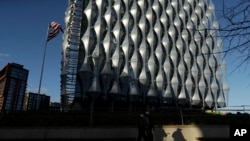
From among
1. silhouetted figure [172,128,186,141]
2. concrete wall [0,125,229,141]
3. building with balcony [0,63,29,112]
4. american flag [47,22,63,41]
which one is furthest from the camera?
building with balcony [0,63,29,112]

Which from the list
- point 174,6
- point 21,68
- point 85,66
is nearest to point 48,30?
point 85,66

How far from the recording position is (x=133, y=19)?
65.9 meters

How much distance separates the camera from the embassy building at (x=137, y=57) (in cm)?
5750

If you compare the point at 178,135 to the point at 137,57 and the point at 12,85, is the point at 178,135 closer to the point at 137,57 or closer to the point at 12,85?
the point at 137,57

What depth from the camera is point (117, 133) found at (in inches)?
790

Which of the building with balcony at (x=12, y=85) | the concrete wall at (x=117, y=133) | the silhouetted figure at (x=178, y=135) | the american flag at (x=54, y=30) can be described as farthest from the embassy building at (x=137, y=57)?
the building with balcony at (x=12, y=85)

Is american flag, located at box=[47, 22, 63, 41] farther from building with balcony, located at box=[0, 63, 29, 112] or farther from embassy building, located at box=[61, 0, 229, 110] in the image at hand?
building with balcony, located at box=[0, 63, 29, 112]

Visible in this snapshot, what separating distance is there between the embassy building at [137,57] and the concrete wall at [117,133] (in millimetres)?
31933

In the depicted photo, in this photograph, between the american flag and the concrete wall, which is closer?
the concrete wall

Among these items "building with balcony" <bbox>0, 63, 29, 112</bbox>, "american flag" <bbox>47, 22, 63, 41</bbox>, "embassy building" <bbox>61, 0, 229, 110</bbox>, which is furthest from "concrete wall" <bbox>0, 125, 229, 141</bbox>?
"building with balcony" <bbox>0, 63, 29, 112</bbox>

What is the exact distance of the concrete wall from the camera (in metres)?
19.0

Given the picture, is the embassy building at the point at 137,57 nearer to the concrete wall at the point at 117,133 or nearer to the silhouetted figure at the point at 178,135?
the concrete wall at the point at 117,133

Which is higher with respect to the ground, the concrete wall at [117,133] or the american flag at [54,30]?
the american flag at [54,30]

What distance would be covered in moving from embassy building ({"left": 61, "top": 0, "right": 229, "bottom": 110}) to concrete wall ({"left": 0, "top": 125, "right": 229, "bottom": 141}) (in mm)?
31933
